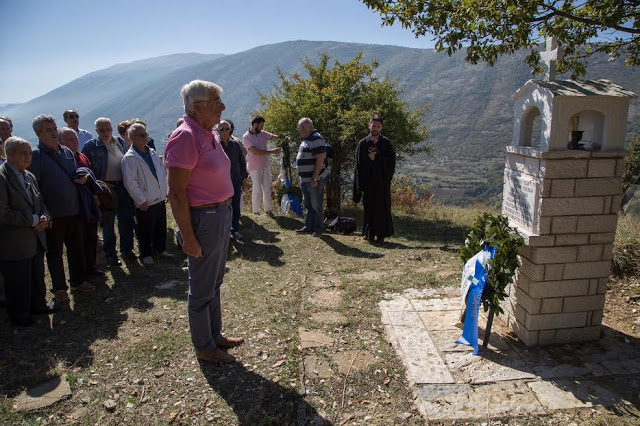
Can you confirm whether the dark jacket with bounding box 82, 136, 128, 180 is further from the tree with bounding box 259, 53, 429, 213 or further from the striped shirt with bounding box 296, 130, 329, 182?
the tree with bounding box 259, 53, 429, 213

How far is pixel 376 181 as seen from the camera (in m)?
7.04

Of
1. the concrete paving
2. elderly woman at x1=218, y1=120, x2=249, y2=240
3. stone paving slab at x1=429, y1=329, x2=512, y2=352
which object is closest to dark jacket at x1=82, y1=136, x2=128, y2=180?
elderly woman at x1=218, y1=120, x2=249, y2=240

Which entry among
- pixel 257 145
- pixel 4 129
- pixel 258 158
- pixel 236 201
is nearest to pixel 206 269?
pixel 4 129

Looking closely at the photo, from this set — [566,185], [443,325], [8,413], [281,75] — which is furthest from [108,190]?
[281,75]

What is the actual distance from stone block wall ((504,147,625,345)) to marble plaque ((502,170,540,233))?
0.03 meters

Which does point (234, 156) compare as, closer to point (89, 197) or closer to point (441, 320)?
point (89, 197)

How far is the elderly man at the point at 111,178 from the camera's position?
5602 mm

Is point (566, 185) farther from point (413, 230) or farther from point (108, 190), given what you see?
point (413, 230)

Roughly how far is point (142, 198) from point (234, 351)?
290 centimetres

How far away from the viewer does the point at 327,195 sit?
36.4 feet

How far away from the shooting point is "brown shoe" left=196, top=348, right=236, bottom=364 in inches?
130

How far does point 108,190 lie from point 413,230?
6171 mm

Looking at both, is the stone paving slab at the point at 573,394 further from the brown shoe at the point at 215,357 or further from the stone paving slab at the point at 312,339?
the brown shoe at the point at 215,357

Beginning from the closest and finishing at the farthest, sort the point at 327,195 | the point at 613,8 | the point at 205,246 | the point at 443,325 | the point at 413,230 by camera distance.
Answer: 1. the point at 205,246
2. the point at 443,325
3. the point at 613,8
4. the point at 413,230
5. the point at 327,195
